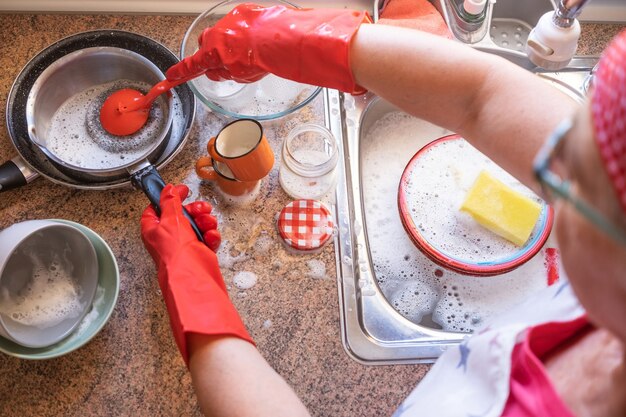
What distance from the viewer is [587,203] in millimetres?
365

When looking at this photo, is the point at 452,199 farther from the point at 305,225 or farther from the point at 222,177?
the point at 222,177

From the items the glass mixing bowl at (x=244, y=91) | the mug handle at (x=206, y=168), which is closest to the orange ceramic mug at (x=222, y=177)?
the mug handle at (x=206, y=168)

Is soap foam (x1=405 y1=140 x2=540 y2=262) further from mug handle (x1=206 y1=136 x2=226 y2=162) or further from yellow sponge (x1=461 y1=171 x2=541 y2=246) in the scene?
mug handle (x1=206 y1=136 x2=226 y2=162)

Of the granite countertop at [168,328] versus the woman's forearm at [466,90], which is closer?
the woman's forearm at [466,90]

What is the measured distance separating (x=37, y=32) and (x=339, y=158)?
0.60 m

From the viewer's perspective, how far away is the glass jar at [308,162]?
0.94m

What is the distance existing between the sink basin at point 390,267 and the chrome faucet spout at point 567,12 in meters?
0.13

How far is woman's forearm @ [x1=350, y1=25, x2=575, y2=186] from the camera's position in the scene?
703 mm

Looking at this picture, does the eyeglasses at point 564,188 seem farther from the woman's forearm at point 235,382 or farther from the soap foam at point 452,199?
the soap foam at point 452,199

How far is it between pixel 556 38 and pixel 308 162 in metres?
0.49

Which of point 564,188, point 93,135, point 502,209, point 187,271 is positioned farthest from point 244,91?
point 564,188

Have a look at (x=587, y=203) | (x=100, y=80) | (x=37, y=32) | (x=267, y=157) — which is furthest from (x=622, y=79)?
(x=37, y=32)

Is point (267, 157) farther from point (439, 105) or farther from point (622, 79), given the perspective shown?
point (622, 79)

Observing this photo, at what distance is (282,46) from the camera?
0.85 metres
